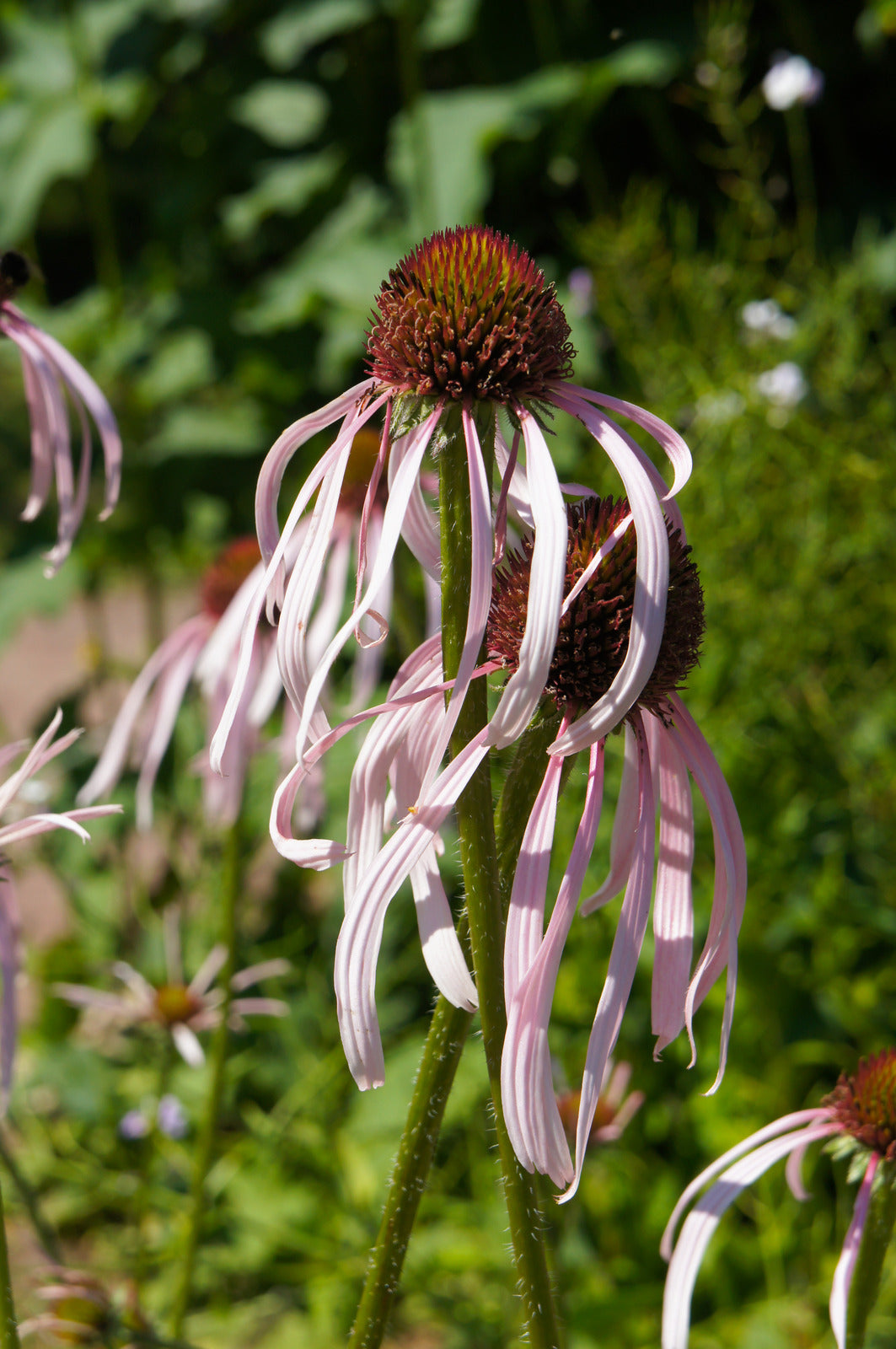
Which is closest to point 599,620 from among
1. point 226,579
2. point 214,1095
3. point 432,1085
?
point 432,1085

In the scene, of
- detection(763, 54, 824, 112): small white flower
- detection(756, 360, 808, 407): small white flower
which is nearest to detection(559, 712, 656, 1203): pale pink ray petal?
detection(756, 360, 808, 407): small white flower

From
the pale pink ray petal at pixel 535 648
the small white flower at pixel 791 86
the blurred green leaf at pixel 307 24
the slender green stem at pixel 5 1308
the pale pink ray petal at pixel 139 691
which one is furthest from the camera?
the blurred green leaf at pixel 307 24

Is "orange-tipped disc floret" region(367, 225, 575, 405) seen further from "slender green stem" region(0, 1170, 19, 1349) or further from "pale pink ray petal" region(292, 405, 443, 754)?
"slender green stem" region(0, 1170, 19, 1349)

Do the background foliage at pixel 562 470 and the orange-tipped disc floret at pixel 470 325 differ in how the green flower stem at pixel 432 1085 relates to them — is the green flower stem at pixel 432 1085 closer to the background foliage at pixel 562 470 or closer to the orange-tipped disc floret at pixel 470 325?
the orange-tipped disc floret at pixel 470 325

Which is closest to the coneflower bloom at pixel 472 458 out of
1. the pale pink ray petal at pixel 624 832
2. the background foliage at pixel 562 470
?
the pale pink ray petal at pixel 624 832

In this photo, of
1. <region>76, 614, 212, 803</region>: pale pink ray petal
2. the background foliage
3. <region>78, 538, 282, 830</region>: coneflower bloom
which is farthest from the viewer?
the background foliage

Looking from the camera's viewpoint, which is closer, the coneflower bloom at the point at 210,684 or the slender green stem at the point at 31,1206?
the slender green stem at the point at 31,1206

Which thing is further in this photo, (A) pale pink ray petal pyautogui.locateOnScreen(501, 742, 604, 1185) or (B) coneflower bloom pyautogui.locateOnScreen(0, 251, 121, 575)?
(B) coneflower bloom pyautogui.locateOnScreen(0, 251, 121, 575)
